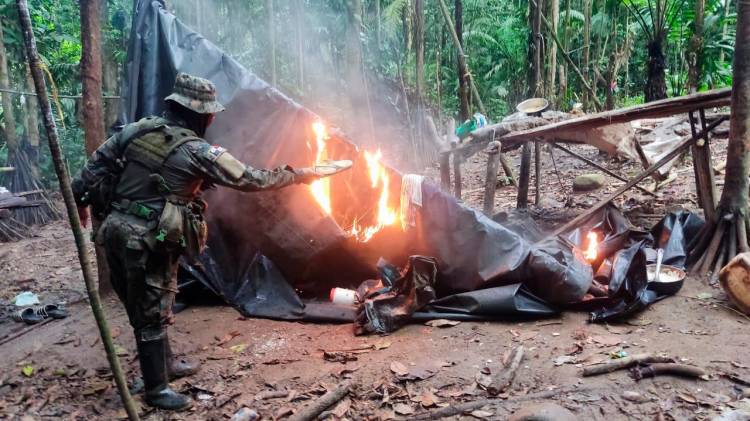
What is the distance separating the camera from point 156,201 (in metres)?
3.40

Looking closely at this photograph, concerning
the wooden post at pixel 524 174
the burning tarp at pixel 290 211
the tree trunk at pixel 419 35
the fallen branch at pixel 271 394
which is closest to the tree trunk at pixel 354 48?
the tree trunk at pixel 419 35

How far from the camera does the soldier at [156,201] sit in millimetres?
3330

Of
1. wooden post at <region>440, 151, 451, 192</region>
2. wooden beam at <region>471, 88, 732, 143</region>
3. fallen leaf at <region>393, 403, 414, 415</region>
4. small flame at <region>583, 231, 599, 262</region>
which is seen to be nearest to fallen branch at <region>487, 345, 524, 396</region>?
fallen leaf at <region>393, 403, 414, 415</region>

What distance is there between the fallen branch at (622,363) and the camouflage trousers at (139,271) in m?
2.91

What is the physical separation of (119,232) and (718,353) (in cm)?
423

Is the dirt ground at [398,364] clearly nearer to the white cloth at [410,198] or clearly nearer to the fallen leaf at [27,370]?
the fallen leaf at [27,370]

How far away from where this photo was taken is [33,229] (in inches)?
382


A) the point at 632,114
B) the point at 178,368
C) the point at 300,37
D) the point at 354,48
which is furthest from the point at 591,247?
the point at 300,37

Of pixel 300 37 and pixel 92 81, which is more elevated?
pixel 300 37

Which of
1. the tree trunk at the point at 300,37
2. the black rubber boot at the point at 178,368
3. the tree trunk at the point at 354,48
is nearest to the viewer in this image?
the black rubber boot at the point at 178,368

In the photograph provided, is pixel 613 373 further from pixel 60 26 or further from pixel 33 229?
pixel 60 26

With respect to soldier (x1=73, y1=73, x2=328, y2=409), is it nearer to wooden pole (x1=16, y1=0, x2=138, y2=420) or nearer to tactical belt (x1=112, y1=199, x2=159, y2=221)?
tactical belt (x1=112, y1=199, x2=159, y2=221)

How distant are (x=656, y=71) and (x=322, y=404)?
11.0 m

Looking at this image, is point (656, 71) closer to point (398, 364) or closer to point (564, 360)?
point (564, 360)
